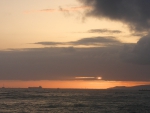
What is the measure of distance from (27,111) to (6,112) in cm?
459

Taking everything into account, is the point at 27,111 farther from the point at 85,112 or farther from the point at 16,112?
the point at 85,112

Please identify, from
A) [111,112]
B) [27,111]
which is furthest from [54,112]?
[111,112]

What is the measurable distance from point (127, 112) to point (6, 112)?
2469 centimetres

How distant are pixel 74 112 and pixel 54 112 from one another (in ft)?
13.3

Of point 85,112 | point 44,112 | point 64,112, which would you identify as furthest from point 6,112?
point 85,112

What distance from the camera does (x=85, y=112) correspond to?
6209 cm

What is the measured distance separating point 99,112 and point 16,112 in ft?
55.0

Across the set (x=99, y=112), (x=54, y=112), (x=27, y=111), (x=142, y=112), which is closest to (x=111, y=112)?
(x=99, y=112)

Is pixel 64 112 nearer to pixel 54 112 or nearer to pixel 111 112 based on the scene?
pixel 54 112

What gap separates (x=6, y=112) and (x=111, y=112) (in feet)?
69.7

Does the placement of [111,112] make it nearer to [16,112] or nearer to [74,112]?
[74,112]

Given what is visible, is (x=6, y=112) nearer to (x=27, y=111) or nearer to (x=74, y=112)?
(x=27, y=111)

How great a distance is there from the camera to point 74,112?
2446 inches

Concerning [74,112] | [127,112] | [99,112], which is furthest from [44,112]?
[127,112]
